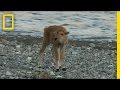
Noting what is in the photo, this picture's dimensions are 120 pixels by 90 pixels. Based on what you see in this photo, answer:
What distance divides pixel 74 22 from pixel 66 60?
82 cm

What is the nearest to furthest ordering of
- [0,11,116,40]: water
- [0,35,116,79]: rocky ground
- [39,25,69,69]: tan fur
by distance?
1. [39,25,69,69]: tan fur
2. [0,35,116,79]: rocky ground
3. [0,11,116,40]: water

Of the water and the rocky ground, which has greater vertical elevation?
the water

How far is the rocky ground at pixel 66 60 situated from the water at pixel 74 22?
144mm

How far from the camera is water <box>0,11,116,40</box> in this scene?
7.95 m

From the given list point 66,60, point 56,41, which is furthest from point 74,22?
point 66,60

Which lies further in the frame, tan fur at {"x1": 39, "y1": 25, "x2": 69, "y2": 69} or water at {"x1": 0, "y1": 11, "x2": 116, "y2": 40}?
water at {"x1": 0, "y1": 11, "x2": 116, "y2": 40}

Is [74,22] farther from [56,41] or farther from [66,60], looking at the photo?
[66,60]

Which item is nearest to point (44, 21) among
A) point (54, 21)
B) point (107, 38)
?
point (54, 21)

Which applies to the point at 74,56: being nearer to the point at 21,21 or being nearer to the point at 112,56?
the point at 112,56

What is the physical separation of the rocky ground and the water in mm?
144

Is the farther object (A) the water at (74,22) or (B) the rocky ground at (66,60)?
(A) the water at (74,22)

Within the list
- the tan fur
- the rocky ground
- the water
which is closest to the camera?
the tan fur

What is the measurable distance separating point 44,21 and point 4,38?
35.6 inches

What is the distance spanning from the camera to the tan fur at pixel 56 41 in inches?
303
